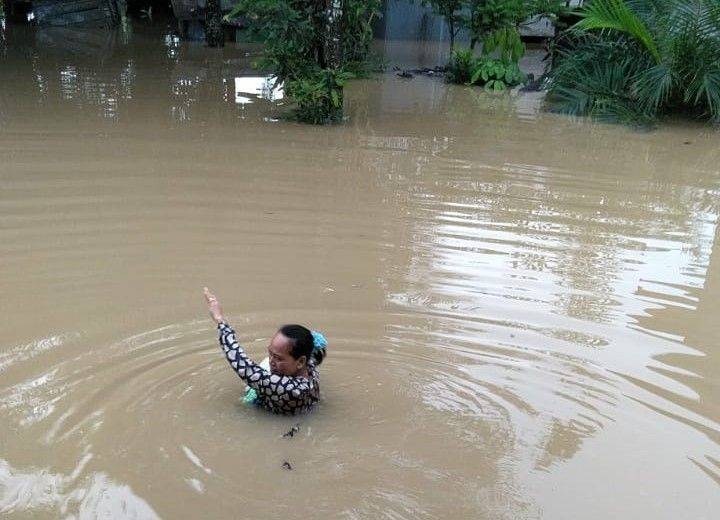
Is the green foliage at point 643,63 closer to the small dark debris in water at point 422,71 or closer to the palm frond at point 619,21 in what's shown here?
the palm frond at point 619,21

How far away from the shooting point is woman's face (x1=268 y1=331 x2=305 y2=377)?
365 cm

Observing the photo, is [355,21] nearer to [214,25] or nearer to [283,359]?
[283,359]

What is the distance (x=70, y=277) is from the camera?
16.6 ft

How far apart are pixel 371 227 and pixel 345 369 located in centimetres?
208

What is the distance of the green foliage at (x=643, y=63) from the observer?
32.7 feet

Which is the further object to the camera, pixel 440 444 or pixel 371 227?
pixel 371 227

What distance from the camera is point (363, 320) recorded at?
467cm

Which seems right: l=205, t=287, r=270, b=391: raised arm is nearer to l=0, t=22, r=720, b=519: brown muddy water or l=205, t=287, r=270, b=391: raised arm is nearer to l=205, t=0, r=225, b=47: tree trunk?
l=0, t=22, r=720, b=519: brown muddy water

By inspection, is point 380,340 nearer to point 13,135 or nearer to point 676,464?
point 676,464

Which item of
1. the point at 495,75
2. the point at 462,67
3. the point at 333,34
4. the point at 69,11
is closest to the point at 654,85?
the point at 495,75

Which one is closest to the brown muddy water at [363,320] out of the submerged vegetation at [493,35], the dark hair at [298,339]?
the dark hair at [298,339]

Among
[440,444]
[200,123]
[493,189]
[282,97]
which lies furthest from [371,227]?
[282,97]

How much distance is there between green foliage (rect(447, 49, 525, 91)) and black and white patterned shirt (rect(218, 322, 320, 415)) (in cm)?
1013

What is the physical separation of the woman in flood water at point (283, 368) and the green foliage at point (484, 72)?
1011 cm
